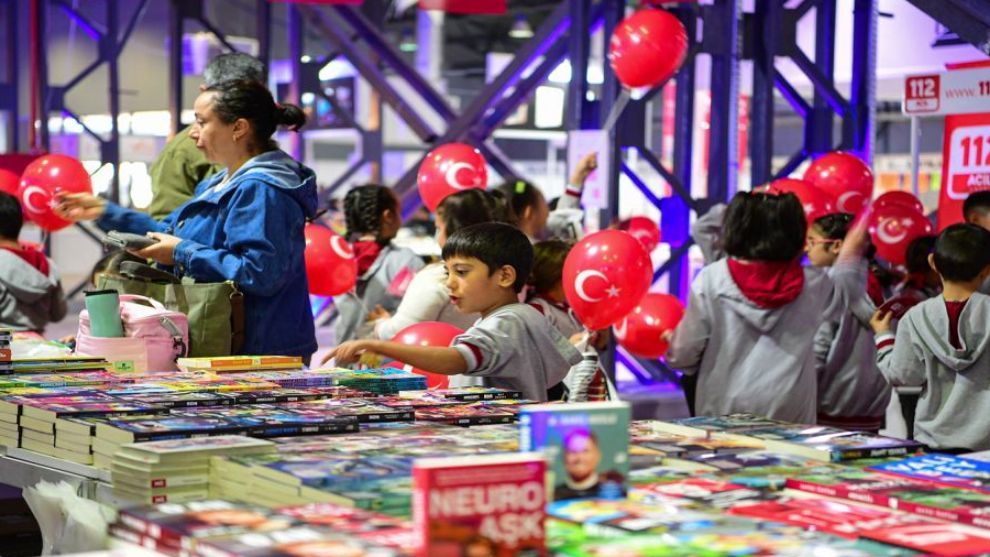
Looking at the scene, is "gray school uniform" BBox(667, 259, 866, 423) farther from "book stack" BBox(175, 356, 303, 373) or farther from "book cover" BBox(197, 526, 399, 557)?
"book cover" BBox(197, 526, 399, 557)

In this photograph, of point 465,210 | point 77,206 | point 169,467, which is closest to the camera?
point 169,467

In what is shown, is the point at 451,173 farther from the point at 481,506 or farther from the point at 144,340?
the point at 481,506

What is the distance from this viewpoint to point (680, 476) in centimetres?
226

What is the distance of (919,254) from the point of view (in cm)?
627

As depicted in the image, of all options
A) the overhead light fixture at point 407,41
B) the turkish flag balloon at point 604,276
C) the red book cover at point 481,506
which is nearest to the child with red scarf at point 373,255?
the turkish flag balloon at point 604,276

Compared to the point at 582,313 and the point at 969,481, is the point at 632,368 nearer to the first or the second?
the point at 582,313

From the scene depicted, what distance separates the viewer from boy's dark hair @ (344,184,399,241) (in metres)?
6.20

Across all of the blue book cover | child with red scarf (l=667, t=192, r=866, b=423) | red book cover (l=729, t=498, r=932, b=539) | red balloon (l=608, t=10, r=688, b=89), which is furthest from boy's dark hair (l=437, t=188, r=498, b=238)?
red book cover (l=729, t=498, r=932, b=539)

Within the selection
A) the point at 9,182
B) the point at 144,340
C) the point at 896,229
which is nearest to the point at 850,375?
the point at 896,229

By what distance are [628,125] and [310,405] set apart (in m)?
5.08

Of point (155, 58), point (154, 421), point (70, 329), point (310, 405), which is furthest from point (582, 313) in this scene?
point (155, 58)

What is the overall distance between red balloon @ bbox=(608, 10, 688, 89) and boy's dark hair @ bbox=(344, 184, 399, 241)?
60.0 inches

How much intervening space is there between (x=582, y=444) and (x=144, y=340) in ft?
7.12

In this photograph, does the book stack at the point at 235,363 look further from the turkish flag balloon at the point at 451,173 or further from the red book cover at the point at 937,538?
the turkish flag balloon at the point at 451,173
